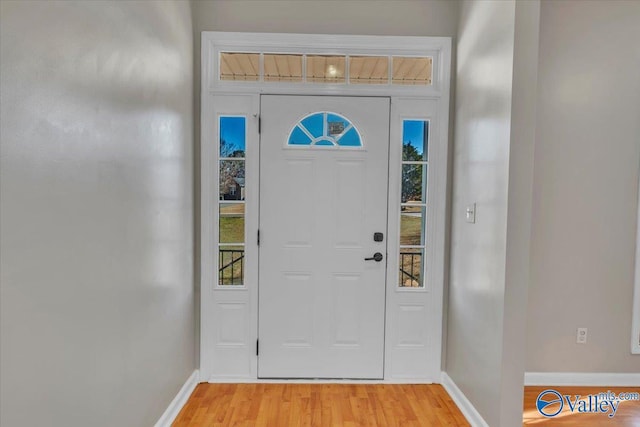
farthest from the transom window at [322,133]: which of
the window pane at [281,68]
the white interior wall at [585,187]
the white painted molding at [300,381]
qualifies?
the white painted molding at [300,381]

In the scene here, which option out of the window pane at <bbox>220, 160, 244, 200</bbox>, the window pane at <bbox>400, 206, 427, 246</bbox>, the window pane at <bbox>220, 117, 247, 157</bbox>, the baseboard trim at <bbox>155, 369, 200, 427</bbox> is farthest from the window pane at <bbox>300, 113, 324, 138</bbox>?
the baseboard trim at <bbox>155, 369, 200, 427</bbox>

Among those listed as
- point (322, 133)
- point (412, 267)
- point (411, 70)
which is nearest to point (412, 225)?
point (412, 267)

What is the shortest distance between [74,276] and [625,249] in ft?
11.2

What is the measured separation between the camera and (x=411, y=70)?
2979mm

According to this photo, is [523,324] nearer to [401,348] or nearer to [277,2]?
[401,348]

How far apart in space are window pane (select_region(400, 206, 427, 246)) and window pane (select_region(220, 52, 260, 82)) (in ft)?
4.95

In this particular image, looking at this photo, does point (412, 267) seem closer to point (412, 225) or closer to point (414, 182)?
point (412, 225)

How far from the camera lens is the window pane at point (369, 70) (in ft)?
9.69

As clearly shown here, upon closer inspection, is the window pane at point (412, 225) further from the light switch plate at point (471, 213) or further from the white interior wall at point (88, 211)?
the white interior wall at point (88, 211)

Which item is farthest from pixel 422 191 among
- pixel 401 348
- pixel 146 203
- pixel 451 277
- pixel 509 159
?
pixel 146 203

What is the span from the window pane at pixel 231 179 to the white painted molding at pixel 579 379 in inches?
99.2

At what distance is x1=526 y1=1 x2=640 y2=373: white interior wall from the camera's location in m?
2.82

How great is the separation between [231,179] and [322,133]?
0.76 metres

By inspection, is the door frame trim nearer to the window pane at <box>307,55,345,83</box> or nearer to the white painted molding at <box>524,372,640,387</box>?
the window pane at <box>307,55,345,83</box>
